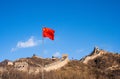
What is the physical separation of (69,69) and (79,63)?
49.3ft

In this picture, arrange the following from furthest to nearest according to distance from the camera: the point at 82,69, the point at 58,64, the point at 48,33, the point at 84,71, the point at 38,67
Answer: the point at 82,69, the point at 84,71, the point at 58,64, the point at 38,67, the point at 48,33

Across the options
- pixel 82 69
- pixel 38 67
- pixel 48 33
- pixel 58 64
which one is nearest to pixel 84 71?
pixel 82 69

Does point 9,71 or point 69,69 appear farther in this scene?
point 69,69

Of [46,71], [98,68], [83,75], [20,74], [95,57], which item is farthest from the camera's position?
[95,57]

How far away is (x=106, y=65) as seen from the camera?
11744 cm

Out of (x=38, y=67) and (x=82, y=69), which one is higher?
(x=82, y=69)

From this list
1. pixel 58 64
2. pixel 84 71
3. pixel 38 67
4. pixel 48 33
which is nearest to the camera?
pixel 48 33

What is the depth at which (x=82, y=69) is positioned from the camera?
107 m

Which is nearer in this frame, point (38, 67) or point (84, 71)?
point (38, 67)

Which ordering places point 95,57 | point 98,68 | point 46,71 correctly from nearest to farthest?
point 46,71
point 98,68
point 95,57

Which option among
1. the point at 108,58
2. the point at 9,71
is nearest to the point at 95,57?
the point at 108,58

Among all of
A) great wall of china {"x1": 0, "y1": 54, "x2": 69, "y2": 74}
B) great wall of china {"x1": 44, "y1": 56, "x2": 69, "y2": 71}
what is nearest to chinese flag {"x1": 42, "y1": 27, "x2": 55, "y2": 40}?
great wall of china {"x1": 0, "y1": 54, "x2": 69, "y2": 74}

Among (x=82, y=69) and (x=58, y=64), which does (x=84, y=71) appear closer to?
(x=82, y=69)

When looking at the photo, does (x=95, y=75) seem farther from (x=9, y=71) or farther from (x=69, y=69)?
(x=9, y=71)
